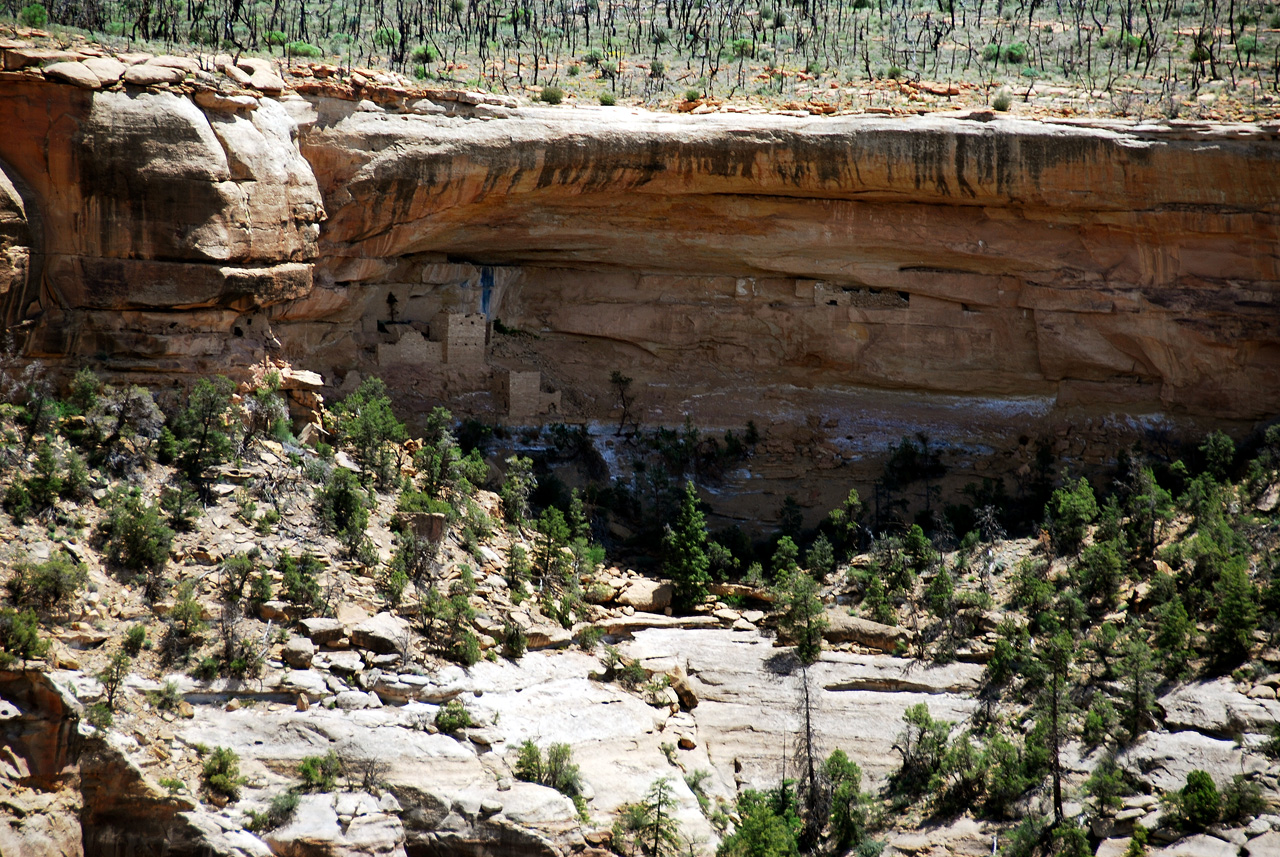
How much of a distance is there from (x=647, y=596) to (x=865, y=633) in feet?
13.3

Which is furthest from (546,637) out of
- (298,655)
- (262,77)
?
(262,77)

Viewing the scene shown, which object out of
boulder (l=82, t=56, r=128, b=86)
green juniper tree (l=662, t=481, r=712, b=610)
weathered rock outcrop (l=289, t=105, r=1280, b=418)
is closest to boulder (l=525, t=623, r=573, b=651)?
green juniper tree (l=662, t=481, r=712, b=610)

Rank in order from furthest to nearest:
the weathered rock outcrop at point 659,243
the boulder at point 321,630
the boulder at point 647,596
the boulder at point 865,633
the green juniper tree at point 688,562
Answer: the green juniper tree at point 688,562, the boulder at point 647,596, the boulder at point 865,633, the weathered rock outcrop at point 659,243, the boulder at point 321,630

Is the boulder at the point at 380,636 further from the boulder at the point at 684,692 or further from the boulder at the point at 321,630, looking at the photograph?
the boulder at the point at 684,692

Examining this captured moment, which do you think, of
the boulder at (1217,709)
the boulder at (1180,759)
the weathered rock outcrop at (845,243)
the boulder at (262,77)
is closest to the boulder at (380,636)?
the weathered rock outcrop at (845,243)

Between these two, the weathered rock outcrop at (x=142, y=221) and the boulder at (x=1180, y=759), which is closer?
the boulder at (x=1180, y=759)

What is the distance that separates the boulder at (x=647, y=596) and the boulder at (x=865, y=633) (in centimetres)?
312

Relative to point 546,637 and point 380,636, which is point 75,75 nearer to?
point 380,636

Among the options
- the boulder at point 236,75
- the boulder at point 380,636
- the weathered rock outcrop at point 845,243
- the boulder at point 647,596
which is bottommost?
the boulder at point 647,596

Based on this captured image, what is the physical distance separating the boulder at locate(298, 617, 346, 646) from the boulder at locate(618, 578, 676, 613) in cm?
649

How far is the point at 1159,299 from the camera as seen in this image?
2644 cm

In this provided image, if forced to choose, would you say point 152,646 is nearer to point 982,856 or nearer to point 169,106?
point 169,106

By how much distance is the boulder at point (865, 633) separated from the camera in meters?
20.7

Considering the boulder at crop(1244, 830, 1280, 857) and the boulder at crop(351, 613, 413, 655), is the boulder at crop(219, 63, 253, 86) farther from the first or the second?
the boulder at crop(1244, 830, 1280, 857)
